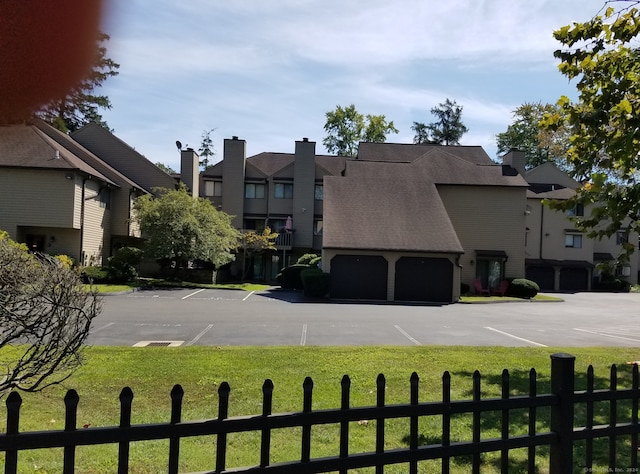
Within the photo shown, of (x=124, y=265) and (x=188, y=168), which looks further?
(x=188, y=168)

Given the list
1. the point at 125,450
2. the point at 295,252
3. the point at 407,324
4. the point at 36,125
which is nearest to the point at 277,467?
the point at 125,450

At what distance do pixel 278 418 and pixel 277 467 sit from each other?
0.28 m

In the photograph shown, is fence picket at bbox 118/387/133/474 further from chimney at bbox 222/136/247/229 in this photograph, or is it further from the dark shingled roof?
chimney at bbox 222/136/247/229

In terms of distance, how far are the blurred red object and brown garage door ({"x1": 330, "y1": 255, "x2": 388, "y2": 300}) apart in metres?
25.9

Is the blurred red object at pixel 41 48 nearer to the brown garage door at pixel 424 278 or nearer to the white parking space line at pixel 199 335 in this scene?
the white parking space line at pixel 199 335

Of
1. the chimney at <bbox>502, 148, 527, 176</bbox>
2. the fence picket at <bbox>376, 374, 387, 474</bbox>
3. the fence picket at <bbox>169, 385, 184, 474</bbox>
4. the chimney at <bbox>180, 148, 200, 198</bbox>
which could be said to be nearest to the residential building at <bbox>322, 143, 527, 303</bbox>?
the chimney at <bbox>502, 148, 527, 176</bbox>

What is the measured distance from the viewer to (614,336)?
47.0ft

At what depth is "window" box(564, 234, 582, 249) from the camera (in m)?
43.9

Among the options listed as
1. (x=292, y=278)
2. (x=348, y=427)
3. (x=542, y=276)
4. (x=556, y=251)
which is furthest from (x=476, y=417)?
(x=556, y=251)

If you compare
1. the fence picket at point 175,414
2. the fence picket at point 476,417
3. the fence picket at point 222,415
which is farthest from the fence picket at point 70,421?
the fence picket at point 476,417

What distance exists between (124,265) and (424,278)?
1760cm

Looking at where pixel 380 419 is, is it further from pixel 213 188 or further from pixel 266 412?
pixel 213 188

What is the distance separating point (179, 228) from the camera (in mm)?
30203

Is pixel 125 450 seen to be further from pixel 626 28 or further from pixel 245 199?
pixel 245 199
